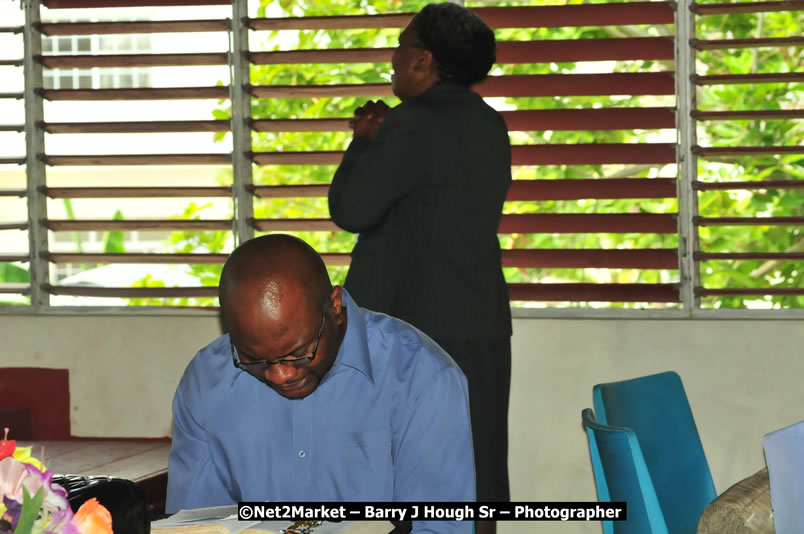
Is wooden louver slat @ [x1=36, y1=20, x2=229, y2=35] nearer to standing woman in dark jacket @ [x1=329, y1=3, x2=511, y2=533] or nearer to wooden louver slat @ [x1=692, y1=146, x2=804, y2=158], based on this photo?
standing woman in dark jacket @ [x1=329, y1=3, x2=511, y2=533]

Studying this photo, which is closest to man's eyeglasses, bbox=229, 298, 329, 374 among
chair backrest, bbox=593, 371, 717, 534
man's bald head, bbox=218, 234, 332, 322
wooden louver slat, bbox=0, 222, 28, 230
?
man's bald head, bbox=218, 234, 332, 322

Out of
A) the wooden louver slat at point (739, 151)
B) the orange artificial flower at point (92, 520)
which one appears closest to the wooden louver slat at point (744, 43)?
the wooden louver slat at point (739, 151)

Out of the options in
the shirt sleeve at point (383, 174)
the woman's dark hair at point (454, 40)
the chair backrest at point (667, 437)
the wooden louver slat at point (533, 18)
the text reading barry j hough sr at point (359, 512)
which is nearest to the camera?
the text reading barry j hough sr at point (359, 512)

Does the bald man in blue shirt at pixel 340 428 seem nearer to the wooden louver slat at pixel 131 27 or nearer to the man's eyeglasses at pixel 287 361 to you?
the man's eyeglasses at pixel 287 361

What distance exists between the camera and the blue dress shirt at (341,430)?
5.09 ft

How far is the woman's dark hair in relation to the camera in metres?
2.57

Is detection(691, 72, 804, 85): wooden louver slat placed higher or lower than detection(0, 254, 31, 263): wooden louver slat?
higher

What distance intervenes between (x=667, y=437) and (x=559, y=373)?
1013 millimetres

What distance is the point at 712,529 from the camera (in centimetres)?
158

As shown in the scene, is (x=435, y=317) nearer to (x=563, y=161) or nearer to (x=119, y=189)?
(x=563, y=161)

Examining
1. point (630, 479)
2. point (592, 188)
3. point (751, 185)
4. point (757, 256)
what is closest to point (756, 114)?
point (751, 185)

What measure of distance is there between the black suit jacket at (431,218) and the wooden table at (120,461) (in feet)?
2.36

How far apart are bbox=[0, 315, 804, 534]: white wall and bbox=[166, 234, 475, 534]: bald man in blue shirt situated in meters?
1.76

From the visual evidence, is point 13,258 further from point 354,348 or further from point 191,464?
point 354,348
